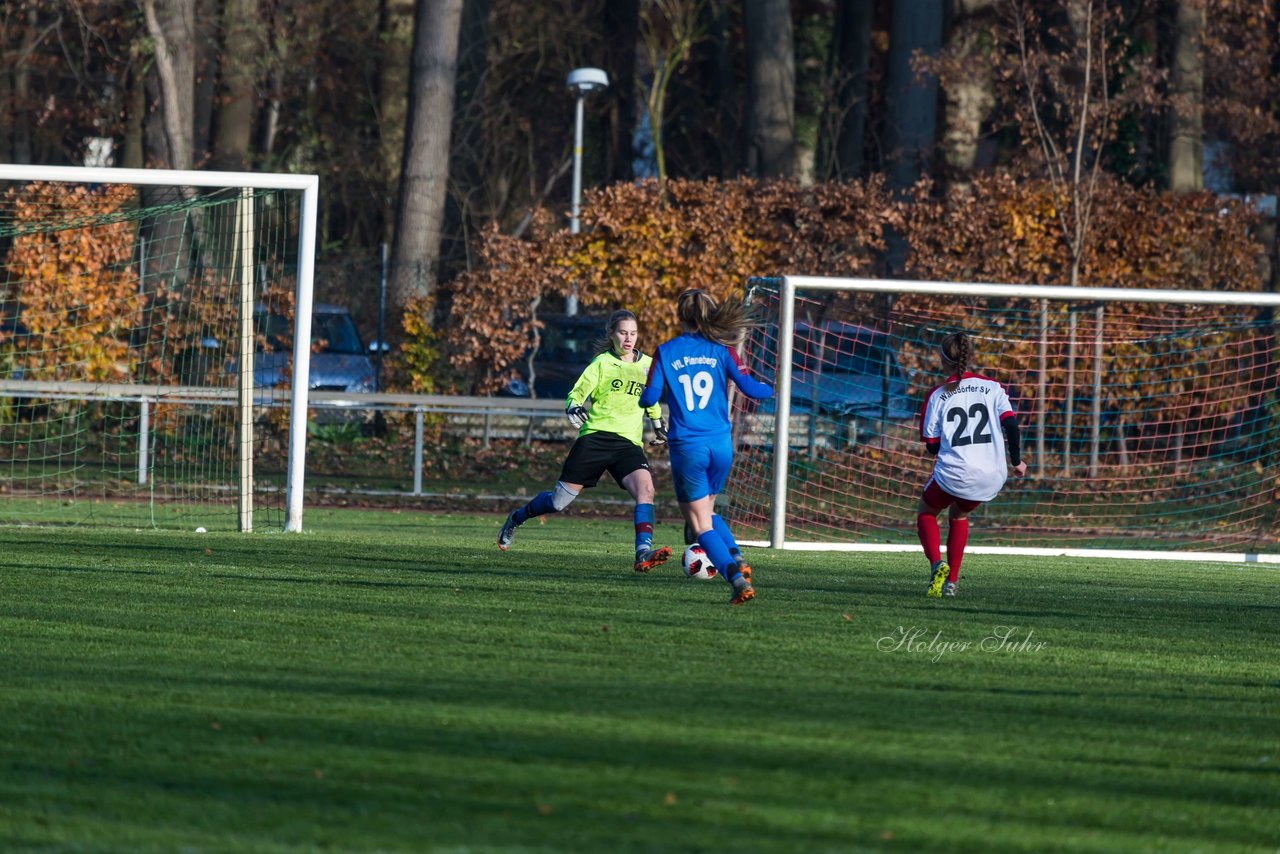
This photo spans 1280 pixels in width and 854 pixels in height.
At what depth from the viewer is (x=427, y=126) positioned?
74.6ft

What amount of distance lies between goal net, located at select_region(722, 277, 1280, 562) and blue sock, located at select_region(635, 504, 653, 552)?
3656 millimetres

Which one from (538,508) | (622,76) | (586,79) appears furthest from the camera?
(622,76)

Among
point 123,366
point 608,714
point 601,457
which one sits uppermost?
point 123,366

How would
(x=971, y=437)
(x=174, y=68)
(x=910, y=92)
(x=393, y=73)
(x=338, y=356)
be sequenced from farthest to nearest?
1. (x=393, y=73)
2. (x=910, y=92)
3. (x=174, y=68)
4. (x=338, y=356)
5. (x=971, y=437)

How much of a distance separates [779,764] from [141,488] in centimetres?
1301

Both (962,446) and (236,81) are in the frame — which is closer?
(962,446)

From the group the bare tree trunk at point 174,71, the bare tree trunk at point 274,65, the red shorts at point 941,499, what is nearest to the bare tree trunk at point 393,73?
the bare tree trunk at point 274,65

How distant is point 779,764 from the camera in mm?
4969

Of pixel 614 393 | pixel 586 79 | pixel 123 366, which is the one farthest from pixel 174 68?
pixel 614 393

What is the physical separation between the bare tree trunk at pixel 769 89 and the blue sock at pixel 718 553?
16171 millimetres

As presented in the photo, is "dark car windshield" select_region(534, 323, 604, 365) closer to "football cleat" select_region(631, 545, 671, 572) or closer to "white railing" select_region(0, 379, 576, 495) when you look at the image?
"white railing" select_region(0, 379, 576, 495)

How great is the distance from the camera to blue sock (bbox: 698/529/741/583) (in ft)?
27.8

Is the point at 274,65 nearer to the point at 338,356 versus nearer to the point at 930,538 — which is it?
the point at 338,356

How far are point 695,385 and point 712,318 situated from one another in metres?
0.38
